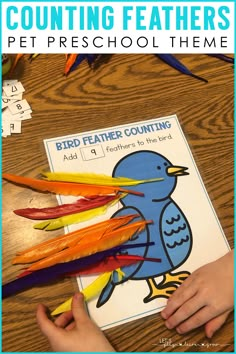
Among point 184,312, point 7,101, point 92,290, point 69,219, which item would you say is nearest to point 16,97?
point 7,101

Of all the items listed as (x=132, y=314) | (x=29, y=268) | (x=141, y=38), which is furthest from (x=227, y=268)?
(x=141, y=38)

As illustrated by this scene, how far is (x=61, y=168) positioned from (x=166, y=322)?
33 cm

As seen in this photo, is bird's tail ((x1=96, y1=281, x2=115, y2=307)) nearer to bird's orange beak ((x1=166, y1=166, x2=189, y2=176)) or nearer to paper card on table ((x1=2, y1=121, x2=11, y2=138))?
bird's orange beak ((x1=166, y1=166, x2=189, y2=176))

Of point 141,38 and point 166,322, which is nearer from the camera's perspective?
point 166,322

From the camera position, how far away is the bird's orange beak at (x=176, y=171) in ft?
2.48

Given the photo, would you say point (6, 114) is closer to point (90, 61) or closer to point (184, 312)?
point (90, 61)

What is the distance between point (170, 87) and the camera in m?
0.85

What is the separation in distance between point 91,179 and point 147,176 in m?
0.11

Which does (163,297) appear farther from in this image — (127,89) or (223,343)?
(127,89)

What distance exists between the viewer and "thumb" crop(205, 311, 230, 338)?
0.63 m

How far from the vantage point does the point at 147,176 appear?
0.75 meters

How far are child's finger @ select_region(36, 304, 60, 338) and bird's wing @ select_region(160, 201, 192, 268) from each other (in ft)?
0.74

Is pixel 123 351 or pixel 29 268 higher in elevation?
pixel 29 268

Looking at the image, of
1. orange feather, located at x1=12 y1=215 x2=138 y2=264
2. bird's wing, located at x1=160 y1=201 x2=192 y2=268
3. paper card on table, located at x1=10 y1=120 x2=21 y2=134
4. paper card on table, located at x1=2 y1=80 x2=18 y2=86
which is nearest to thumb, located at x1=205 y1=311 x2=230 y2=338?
bird's wing, located at x1=160 y1=201 x2=192 y2=268
